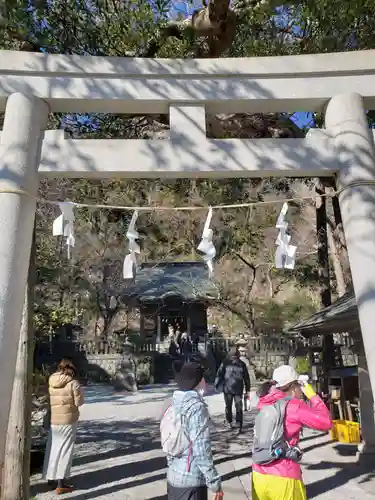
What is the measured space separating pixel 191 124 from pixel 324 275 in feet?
24.9

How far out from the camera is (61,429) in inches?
211

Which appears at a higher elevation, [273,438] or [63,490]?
[273,438]

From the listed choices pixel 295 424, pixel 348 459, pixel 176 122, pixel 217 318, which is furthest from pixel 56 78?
pixel 217 318

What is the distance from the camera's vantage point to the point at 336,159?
155 inches

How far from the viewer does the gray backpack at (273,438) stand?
301 centimetres

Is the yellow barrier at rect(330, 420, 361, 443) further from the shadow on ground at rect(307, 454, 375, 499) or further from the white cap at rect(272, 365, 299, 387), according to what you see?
the white cap at rect(272, 365, 299, 387)

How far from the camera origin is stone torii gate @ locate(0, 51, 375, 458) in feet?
12.1

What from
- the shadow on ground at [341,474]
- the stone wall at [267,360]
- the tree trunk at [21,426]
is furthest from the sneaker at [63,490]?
the stone wall at [267,360]

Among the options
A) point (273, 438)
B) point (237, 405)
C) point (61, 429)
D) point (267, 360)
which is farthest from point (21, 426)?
point (267, 360)

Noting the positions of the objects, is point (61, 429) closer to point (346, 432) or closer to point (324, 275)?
point (346, 432)

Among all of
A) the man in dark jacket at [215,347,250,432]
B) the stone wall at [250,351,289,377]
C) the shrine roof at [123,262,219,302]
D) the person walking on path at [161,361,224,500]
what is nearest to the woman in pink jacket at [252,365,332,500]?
the person walking on path at [161,361,224,500]

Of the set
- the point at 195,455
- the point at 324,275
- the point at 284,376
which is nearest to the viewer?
the point at 195,455

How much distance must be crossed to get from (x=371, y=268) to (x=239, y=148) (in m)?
1.48

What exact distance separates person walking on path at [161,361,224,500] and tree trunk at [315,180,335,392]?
733 centimetres
